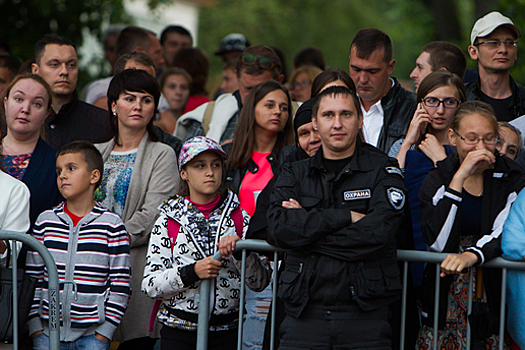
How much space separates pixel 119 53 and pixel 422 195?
444 cm

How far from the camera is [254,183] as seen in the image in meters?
5.15

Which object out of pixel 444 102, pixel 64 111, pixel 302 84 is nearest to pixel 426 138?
pixel 444 102

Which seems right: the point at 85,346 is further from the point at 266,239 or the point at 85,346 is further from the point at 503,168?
the point at 503,168

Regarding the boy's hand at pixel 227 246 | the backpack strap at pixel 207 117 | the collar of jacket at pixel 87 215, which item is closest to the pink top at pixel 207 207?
the boy's hand at pixel 227 246

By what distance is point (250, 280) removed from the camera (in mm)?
4453

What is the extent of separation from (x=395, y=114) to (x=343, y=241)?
202 cm

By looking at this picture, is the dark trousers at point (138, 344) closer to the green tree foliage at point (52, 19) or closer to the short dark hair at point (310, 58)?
the short dark hair at point (310, 58)

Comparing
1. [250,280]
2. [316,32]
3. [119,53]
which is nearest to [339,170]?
[250,280]

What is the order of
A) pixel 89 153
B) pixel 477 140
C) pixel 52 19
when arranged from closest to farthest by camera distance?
pixel 477 140 < pixel 89 153 < pixel 52 19

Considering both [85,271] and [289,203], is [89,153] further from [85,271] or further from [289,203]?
[289,203]

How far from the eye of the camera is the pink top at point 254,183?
A: 200 inches

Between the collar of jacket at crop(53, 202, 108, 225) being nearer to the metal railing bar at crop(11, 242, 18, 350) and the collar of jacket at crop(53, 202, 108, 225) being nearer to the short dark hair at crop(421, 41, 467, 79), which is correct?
the metal railing bar at crop(11, 242, 18, 350)

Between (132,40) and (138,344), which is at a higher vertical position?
(132,40)

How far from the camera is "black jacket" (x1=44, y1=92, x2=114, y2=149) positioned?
19.0 ft
